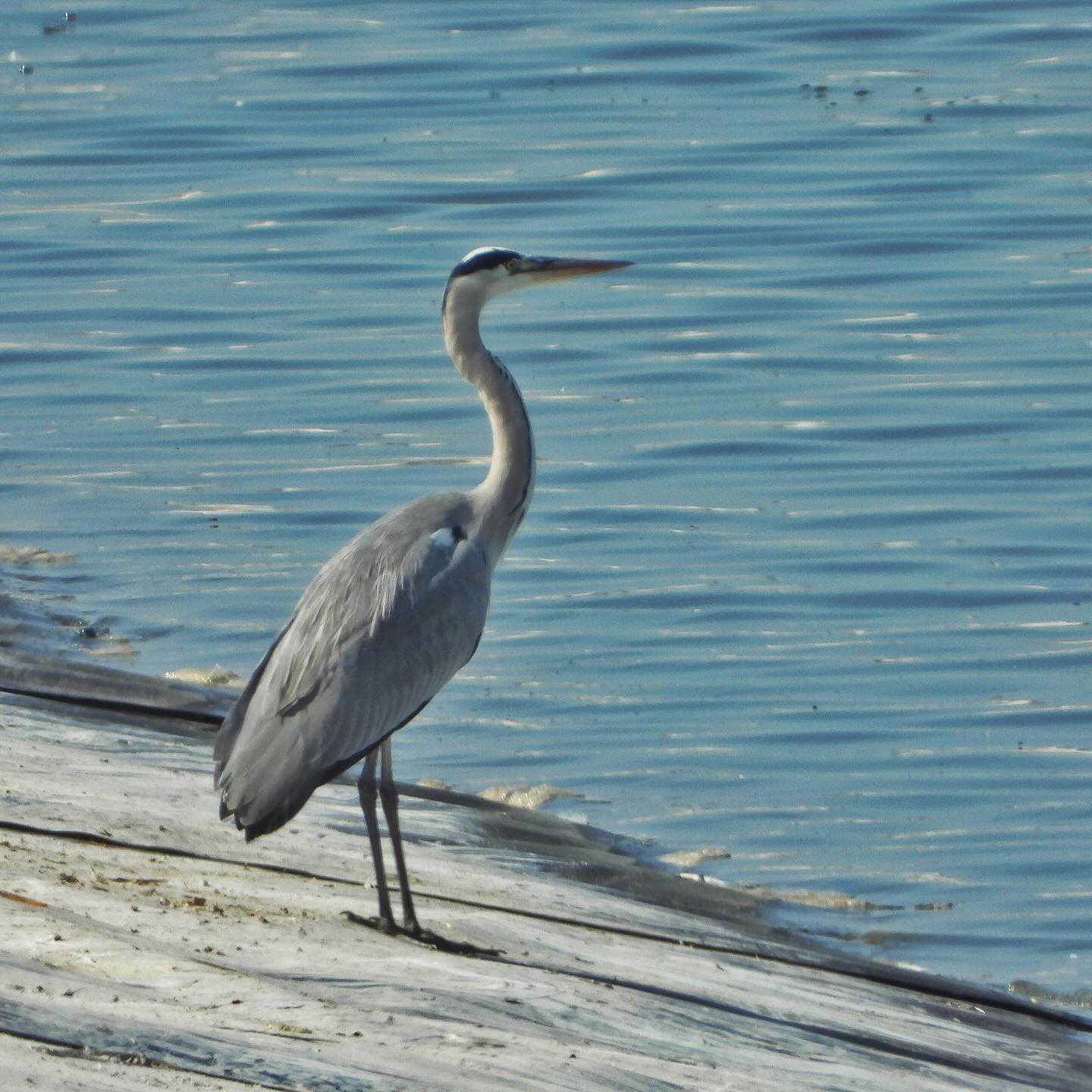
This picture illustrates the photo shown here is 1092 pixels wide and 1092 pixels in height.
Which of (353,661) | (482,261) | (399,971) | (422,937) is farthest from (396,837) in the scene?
(482,261)

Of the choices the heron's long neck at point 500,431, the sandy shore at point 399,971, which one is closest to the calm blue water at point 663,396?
the sandy shore at point 399,971

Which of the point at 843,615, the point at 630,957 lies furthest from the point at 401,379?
the point at 630,957

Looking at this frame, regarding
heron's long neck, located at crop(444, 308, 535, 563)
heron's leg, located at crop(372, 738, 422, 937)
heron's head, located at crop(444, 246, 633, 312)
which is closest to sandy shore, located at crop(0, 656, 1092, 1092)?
heron's leg, located at crop(372, 738, 422, 937)

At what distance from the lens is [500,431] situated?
727 centimetres

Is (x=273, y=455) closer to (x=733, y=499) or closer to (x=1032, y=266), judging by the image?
(x=733, y=499)

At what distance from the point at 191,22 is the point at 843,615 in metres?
15.8

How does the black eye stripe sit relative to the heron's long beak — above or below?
above

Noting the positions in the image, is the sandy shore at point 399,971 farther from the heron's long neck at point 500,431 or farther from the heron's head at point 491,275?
the heron's head at point 491,275

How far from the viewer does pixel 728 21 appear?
75.3 ft

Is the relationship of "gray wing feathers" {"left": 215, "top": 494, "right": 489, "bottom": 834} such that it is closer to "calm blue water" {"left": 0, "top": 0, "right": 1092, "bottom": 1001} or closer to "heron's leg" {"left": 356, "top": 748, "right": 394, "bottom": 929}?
"heron's leg" {"left": 356, "top": 748, "right": 394, "bottom": 929}

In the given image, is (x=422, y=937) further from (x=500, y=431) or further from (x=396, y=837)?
(x=500, y=431)

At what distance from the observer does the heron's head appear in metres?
7.30

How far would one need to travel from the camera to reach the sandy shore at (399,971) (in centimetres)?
430

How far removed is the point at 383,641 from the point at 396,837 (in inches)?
24.8
